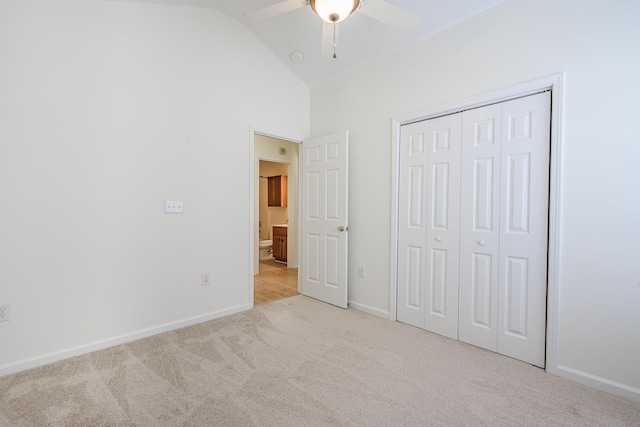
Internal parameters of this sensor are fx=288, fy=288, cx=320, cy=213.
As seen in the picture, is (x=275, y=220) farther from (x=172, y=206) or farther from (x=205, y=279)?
(x=172, y=206)

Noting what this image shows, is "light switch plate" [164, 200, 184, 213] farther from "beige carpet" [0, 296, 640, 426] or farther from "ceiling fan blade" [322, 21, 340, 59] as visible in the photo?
"ceiling fan blade" [322, 21, 340, 59]

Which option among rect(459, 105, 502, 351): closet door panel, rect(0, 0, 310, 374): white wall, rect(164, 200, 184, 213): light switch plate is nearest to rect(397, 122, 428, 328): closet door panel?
rect(459, 105, 502, 351): closet door panel

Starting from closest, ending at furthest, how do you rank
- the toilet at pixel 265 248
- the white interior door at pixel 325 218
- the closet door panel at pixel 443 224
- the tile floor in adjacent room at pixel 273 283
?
the closet door panel at pixel 443 224 → the white interior door at pixel 325 218 → the tile floor in adjacent room at pixel 273 283 → the toilet at pixel 265 248

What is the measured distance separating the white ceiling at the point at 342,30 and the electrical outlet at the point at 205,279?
241 centimetres

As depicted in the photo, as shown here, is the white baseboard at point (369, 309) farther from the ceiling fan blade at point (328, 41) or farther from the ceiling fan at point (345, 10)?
the ceiling fan blade at point (328, 41)

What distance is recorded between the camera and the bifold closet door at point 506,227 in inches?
84.9

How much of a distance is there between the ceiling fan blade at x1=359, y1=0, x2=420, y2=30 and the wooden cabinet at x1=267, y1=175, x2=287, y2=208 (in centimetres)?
511

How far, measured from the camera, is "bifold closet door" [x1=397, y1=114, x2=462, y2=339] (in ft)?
8.56

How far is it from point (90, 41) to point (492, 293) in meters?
3.88

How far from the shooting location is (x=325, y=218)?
361 centimetres

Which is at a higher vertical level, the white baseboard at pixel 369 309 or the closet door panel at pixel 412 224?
the closet door panel at pixel 412 224

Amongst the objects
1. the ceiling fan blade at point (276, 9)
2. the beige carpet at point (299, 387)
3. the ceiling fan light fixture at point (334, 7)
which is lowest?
the beige carpet at point (299, 387)

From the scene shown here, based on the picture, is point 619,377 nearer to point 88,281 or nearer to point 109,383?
point 109,383

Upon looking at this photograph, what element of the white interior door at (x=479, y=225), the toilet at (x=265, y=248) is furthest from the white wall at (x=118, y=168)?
the toilet at (x=265, y=248)
